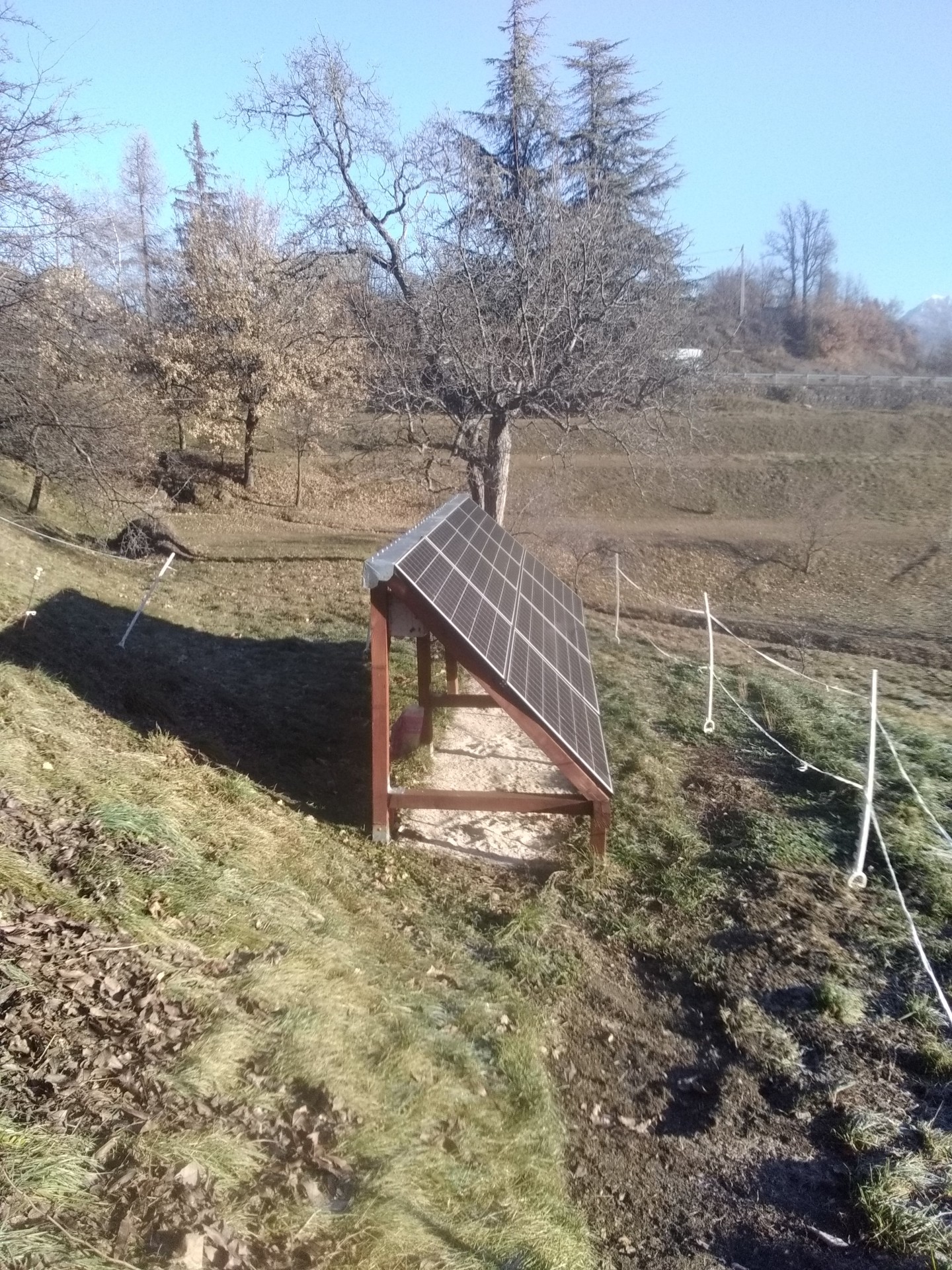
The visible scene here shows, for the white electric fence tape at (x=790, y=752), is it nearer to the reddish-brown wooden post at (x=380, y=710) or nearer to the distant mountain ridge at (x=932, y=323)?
the reddish-brown wooden post at (x=380, y=710)

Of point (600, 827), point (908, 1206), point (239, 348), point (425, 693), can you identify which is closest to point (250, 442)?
point (239, 348)

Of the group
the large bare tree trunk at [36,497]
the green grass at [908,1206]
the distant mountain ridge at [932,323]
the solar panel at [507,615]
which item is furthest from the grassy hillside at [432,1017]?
the distant mountain ridge at [932,323]

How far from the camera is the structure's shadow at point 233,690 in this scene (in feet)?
24.3

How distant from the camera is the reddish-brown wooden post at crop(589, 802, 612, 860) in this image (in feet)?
20.1

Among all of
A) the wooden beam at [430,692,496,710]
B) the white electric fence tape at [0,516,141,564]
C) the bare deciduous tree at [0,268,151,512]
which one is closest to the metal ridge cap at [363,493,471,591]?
the wooden beam at [430,692,496,710]

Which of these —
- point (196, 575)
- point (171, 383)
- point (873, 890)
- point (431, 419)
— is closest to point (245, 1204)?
point (873, 890)

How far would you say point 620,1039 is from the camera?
4641 millimetres

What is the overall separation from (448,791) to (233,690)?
369 centimetres

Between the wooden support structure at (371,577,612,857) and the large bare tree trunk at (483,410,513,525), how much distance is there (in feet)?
29.4

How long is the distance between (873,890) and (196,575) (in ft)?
42.7

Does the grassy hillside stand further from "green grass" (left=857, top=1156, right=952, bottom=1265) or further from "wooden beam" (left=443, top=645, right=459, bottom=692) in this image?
"wooden beam" (left=443, top=645, right=459, bottom=692)

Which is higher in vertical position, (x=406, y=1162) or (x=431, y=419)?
(x=431, y=419)

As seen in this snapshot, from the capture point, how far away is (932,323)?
13975cm

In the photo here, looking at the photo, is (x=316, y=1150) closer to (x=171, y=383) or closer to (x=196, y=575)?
(x=196, y=575)
